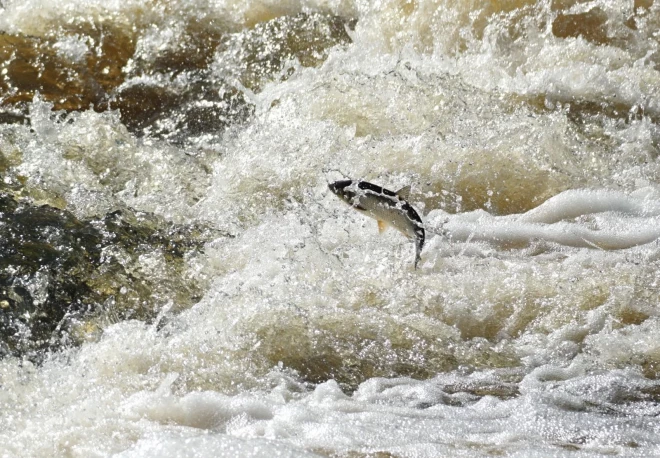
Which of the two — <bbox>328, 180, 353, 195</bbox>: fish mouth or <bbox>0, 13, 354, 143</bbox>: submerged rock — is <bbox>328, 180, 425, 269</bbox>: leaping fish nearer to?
<bbox>328, 180, 353, 195</bbox>: fish mouth

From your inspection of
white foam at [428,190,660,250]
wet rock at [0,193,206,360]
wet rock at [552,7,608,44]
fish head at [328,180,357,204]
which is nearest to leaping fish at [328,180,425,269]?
fish head at [328,180,357,204]

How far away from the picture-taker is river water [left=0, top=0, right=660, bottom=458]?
2.71 metres

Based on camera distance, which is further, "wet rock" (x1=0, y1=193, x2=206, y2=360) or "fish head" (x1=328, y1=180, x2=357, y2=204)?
"fish head" (x1=328, y1=180, x2=357, y2=204)

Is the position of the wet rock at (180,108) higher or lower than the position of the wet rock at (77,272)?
higher

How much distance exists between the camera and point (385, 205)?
3.42m

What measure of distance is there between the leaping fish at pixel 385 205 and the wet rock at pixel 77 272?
719mm

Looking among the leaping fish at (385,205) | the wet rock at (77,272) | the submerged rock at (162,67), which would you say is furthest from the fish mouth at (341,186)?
the submerged rock at (162,67)

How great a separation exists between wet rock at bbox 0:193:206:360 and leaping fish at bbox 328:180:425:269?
72cm

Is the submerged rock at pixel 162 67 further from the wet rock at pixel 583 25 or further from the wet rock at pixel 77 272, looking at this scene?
the wet rock at pixel 583 25

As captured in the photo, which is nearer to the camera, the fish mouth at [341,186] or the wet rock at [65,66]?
the fish mouth at [341,186]

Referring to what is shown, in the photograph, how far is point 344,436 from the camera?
8.32 feet

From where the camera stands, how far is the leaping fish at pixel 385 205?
3.41 m

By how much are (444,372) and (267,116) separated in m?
2.33

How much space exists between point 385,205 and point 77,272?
1251mm
